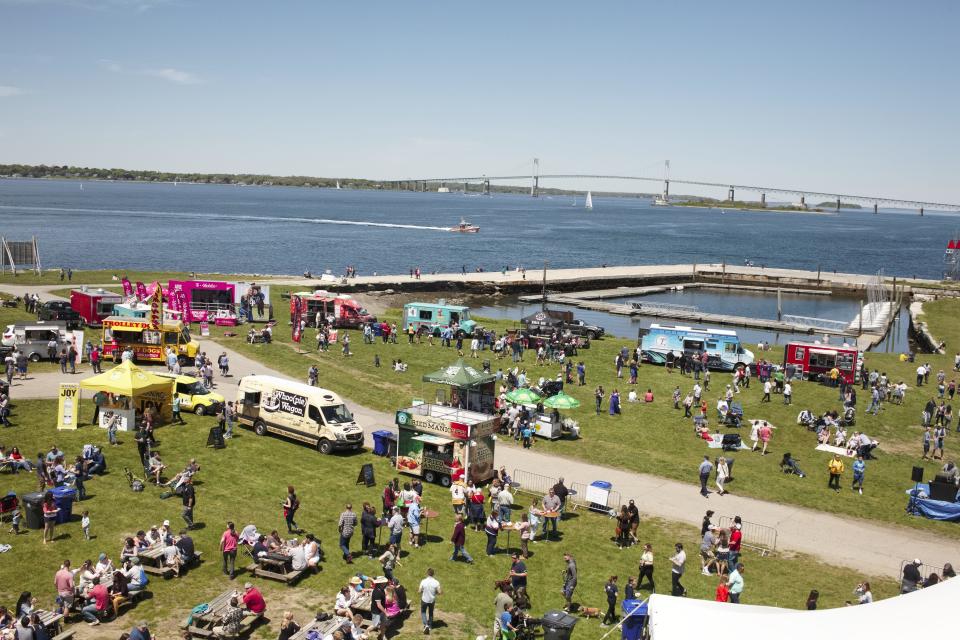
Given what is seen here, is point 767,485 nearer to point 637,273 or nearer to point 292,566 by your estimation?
point 292,566

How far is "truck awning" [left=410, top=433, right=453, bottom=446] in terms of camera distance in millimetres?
23031

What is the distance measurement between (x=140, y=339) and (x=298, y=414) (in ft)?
41.8

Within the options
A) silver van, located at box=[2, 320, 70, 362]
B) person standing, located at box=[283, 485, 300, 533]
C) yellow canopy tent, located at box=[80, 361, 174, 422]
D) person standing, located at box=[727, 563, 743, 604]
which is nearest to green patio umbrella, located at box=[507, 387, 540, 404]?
person standing, located at box=[283, 485, 300, 533]

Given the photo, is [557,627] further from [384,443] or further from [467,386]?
[467,386]

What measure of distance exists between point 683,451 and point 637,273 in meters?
72.7

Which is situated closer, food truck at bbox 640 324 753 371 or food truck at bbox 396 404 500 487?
food truck at bbox 396 404 500 487

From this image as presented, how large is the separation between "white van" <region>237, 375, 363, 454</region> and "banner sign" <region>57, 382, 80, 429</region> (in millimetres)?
4923

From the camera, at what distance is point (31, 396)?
28812mm

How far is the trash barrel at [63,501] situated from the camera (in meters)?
18.4

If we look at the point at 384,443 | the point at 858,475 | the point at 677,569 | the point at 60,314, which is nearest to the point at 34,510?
the point at 384,443

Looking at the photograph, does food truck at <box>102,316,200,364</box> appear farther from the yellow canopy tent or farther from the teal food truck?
the teal food truck

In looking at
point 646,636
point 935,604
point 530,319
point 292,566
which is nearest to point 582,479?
point 292,566

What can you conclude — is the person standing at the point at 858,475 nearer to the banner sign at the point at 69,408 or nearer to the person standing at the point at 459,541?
the person standing at the point at 459,541

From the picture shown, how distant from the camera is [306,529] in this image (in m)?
19.3
